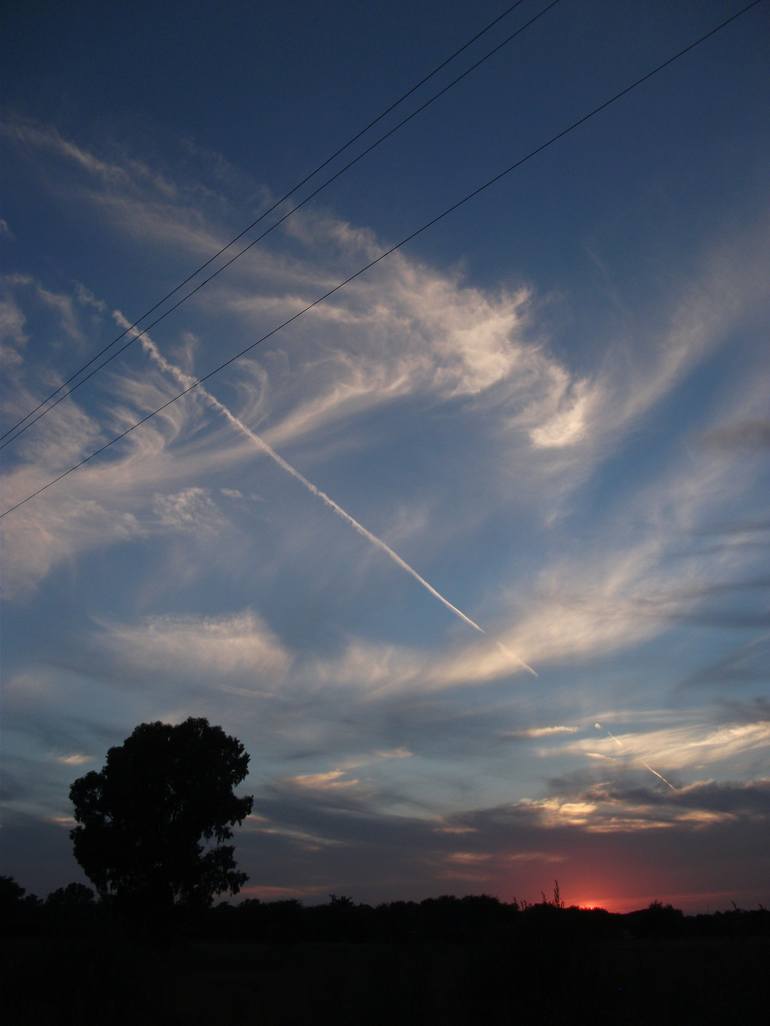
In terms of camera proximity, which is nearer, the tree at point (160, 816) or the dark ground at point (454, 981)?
the dark ground at point (454, 981)

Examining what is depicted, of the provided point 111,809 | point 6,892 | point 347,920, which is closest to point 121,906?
point 111,809

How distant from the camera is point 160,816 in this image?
41.3 m

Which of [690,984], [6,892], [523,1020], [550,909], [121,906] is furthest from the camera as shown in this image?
[6,892]

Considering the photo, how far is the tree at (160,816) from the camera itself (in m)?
40.0

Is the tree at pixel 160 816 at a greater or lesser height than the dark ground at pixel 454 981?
greater

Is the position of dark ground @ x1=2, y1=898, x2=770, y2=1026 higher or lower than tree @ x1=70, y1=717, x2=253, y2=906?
lower

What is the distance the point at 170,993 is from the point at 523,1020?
28.4 feet

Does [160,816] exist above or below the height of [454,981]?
above

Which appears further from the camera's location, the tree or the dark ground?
the tree

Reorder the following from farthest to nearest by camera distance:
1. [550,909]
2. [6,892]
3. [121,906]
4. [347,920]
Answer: [6,892] → [347,920] → [121,906] → [550,909]

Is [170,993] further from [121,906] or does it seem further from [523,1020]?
[121,906]

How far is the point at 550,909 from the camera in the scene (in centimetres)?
1509

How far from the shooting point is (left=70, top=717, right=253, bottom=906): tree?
40.0 metres

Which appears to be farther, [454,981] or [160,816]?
[160,816]
